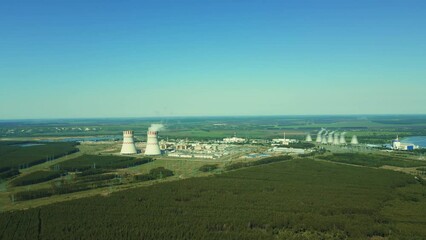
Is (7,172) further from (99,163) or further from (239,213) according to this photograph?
(239,213)

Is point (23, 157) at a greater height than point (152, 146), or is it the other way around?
point (152, 146)

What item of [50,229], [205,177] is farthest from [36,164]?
[50,229]

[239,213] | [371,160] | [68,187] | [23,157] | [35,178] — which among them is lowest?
[239,213]

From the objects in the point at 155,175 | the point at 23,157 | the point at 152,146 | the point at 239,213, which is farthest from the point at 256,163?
the point at 23,157

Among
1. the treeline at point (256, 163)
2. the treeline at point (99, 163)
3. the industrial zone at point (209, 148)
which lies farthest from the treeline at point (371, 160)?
the treeline at point (99, 163)

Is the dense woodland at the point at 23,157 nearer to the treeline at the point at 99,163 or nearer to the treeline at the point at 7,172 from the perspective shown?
the treeline at the point at 7,172

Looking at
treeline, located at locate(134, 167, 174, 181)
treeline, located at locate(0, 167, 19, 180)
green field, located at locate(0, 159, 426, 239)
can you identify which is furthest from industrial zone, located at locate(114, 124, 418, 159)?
green field, located at locate(0, 159, 426, 239)

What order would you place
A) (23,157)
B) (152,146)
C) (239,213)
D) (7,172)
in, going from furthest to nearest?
(152,146), (23,157), (7,172), (239,213)

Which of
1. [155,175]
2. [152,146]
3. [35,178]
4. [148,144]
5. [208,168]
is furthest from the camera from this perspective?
[148,144]
